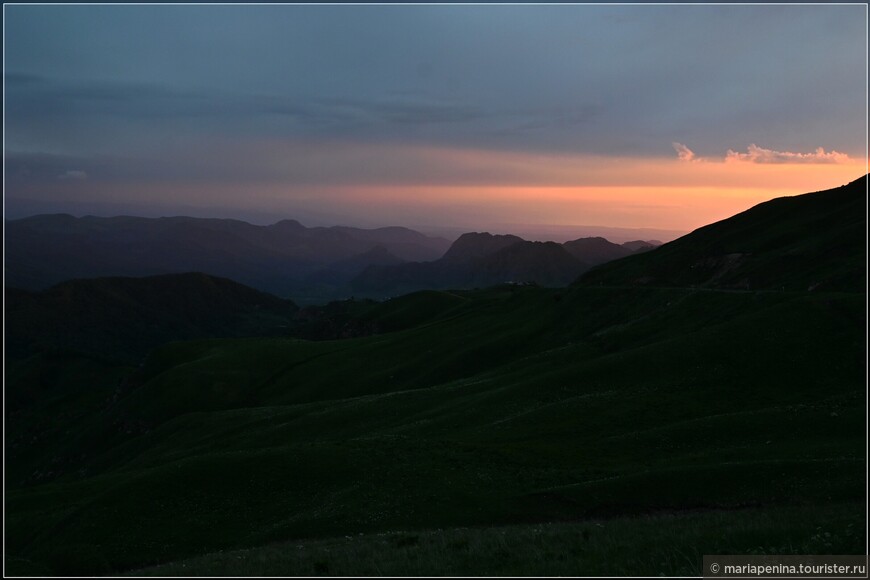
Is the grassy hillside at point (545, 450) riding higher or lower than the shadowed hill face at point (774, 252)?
lower

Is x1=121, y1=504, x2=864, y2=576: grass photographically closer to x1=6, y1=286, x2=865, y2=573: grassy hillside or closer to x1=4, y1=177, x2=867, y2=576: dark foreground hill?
x1=4, y1=177, x2=867, y2=576: dark foreground hill

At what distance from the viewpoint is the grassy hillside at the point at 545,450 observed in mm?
33094

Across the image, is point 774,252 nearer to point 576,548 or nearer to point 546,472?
point 546,472

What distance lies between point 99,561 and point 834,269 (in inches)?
3636

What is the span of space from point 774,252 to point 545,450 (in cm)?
7907

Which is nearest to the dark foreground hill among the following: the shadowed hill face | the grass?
the grass

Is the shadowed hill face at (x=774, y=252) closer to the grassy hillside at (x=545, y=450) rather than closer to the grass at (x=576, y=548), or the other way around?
the grassy hillside at (x=545, y=450)

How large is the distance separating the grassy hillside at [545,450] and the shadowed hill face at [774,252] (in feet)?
47.5

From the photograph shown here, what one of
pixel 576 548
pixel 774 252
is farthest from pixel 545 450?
pixel 774 252

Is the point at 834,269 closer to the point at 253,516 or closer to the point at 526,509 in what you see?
the point at 526,509

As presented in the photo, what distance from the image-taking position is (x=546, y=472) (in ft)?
128

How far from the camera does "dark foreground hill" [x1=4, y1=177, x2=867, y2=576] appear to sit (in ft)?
71.0

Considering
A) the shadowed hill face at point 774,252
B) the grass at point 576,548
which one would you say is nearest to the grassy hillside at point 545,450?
the grass at point 576,548

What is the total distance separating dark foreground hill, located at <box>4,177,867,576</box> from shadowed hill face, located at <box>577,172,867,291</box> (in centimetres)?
318
